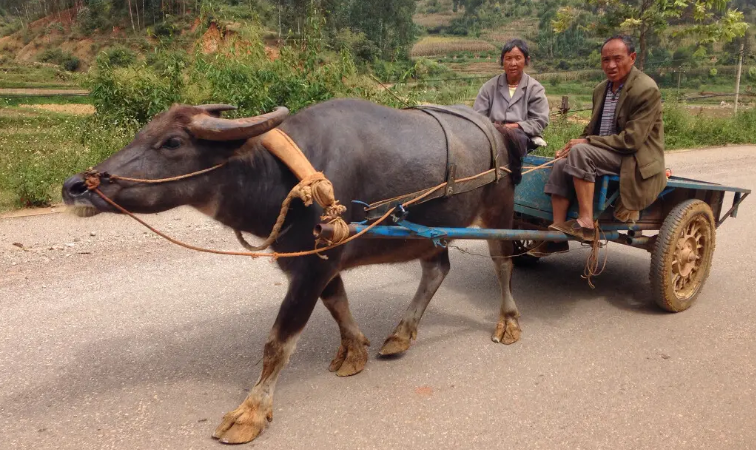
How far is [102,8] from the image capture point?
48719 millimetres

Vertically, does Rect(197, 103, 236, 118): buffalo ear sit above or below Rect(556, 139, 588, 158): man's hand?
above

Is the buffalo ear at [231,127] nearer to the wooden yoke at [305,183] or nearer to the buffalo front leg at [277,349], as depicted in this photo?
the wooden yoke at [305,183]

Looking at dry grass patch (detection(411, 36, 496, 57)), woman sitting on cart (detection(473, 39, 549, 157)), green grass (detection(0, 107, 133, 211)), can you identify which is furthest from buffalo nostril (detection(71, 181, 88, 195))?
dry grass patch (detection(411, 36, 496, 57))

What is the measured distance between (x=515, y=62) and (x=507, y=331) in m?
1.77

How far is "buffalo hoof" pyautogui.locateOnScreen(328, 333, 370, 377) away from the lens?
3.36 metres

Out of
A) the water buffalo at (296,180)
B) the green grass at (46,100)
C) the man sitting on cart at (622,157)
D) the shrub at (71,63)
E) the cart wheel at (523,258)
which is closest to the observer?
the water buffalo at (296,180)

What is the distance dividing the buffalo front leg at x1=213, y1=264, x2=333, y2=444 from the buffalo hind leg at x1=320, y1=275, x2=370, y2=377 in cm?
41

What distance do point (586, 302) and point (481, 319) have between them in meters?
0.89

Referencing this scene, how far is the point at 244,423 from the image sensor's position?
2.72 m

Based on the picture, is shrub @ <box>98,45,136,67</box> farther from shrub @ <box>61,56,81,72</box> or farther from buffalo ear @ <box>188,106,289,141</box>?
shrub @ <box>61,56,81,72</box>

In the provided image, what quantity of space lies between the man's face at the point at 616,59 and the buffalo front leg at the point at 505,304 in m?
1.30

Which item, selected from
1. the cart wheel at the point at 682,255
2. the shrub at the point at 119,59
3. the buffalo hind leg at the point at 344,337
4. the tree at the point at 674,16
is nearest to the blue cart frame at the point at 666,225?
the cart wheel at the point at 682,255

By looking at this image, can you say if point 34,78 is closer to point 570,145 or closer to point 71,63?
point 71,63

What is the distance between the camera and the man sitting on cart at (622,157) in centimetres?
375
